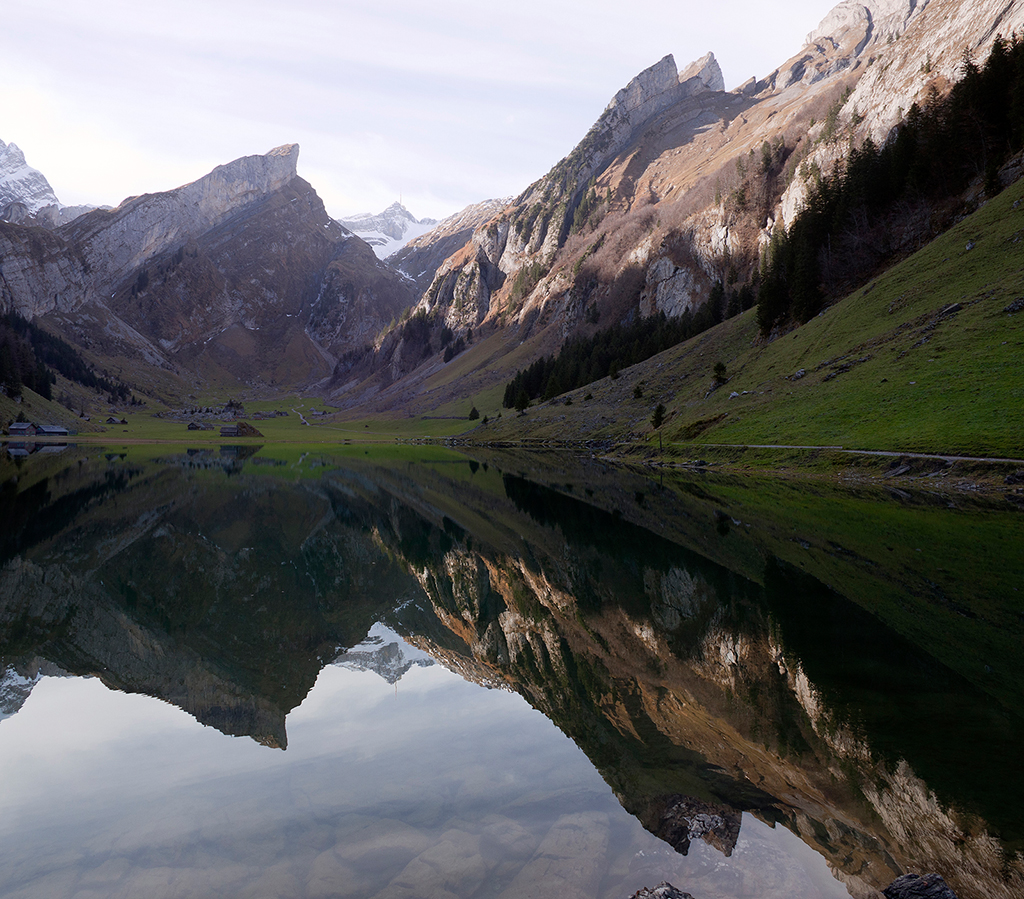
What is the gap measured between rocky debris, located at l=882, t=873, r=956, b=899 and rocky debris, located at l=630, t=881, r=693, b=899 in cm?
229

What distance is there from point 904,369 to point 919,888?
62.2 meters

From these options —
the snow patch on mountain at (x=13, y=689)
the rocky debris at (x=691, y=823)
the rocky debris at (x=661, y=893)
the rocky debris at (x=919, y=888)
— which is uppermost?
the snow patch on mountain at (x=13, y=689)

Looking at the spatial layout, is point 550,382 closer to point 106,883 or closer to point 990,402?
point 990,402

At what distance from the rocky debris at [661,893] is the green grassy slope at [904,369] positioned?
4424 cm

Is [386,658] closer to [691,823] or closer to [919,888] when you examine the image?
[691,823]

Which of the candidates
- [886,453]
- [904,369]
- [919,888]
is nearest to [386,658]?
[919,888]

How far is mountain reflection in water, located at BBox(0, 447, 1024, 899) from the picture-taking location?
25.9 ft

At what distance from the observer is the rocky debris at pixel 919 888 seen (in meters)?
6.60

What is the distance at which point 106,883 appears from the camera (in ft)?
25.0

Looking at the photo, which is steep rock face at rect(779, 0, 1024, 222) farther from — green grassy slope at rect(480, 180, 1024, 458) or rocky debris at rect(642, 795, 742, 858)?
rocky debris at rect(642, 795, 742, 858)

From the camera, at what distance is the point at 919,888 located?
264 inches

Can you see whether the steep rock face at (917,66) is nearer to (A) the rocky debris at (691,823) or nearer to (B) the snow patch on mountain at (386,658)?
(B) the snow patch on mountain at (386,658)

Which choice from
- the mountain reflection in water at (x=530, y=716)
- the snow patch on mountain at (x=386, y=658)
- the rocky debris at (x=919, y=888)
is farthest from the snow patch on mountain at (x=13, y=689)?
the rocky debris at (x=919, y=888)

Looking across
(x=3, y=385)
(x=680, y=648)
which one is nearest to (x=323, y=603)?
(x=680, y=648)
